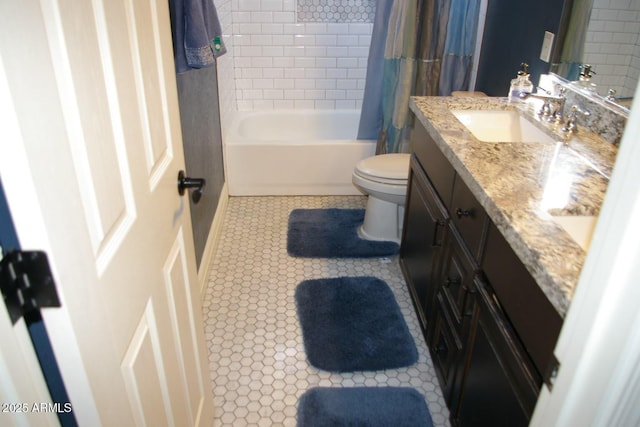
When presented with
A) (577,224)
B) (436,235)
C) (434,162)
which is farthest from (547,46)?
(577,224)

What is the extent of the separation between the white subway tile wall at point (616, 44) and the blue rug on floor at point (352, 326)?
1.27 m

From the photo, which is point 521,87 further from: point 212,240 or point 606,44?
point 212,240

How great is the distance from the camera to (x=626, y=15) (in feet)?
5.38

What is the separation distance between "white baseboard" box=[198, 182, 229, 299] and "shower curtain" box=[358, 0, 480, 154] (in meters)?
1.07

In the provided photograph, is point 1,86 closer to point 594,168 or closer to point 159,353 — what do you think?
point 159,353

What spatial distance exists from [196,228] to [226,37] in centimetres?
159

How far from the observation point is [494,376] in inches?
49.1

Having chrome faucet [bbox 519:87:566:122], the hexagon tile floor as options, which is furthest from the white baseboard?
chrome faucet [bbox 519:87:566:122]

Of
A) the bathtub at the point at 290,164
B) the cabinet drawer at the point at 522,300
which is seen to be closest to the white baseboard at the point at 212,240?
the bathtub at the point at 290,164

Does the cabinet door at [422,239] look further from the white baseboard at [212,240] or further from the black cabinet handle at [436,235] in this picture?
the white baseboard at [212,240]

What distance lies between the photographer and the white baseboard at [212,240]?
238 cm

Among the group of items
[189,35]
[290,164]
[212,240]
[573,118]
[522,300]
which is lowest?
[212,240]

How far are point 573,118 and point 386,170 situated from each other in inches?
40.2

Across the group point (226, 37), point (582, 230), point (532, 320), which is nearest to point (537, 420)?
point (532, 320)
